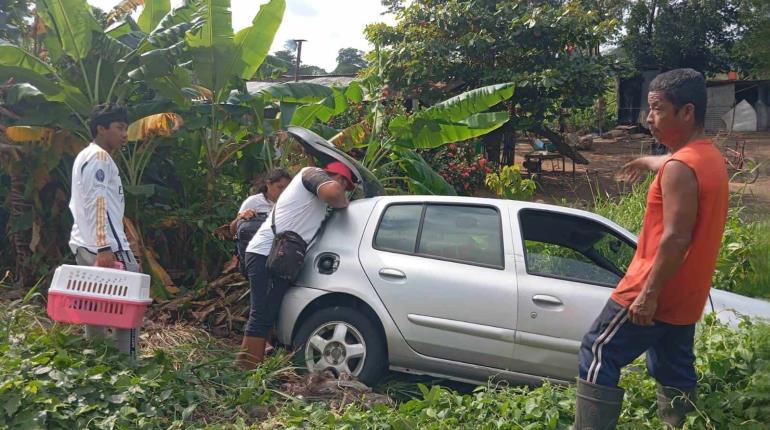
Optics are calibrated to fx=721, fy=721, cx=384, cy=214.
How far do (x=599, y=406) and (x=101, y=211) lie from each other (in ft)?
9.83

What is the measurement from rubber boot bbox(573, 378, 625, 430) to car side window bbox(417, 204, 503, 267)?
1.63 m

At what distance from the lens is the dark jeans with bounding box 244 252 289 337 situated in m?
4.80

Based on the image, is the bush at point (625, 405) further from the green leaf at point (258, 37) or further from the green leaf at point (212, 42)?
the green leaf at point (258, 37)

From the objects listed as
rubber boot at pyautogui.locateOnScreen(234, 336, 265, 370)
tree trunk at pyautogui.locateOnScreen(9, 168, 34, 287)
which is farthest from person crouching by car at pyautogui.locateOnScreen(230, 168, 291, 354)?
tree trunk at pyautogui.locateOnScreen(9, 168, 34, 287)

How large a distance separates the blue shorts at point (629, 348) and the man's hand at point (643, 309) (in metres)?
0.07

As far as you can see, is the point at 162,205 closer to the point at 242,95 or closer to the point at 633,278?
the point at 242,95

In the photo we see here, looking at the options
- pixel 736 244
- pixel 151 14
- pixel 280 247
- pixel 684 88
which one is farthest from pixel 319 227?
pixel 151 14

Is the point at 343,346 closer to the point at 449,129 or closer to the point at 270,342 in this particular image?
the point at 270,342

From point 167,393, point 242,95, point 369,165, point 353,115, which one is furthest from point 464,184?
point 167,393

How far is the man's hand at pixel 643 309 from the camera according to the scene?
302cm

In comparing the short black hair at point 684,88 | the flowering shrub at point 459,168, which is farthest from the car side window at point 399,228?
the flowering shrub at point 459,168

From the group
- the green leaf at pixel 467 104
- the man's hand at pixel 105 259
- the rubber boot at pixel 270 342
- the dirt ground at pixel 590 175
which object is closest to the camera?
the man's hand at pixel 105 259

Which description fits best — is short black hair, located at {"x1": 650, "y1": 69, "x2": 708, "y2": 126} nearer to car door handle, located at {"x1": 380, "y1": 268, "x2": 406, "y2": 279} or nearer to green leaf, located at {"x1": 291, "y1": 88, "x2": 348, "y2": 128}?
car door handle, located at {"x1": 380, "y1": 268, "x2": 406, "y2": 279}

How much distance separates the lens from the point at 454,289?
4.61 meters
